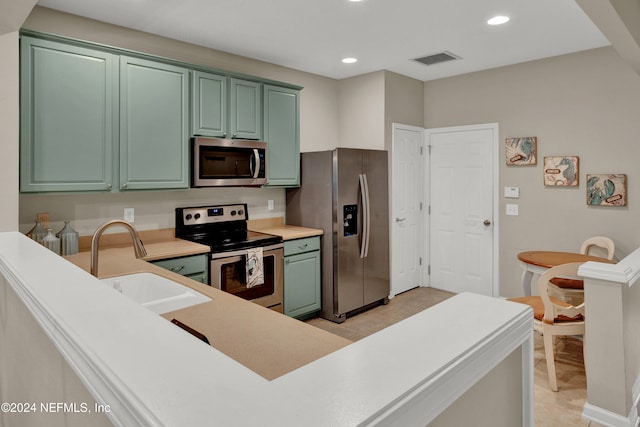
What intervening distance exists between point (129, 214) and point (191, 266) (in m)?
0.74

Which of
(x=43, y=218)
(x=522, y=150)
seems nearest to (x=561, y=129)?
(x=522, y=150)

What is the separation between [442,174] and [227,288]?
3.04 metres

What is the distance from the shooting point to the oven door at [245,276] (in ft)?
10.6

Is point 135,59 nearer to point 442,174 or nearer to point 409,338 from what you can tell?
point 409,338

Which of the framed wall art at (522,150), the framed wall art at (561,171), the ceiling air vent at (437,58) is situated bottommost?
the framed wall art at (561,171)

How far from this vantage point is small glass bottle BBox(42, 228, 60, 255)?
263cm

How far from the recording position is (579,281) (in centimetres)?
307

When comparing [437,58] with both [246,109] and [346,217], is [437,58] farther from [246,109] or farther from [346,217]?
[246,109]

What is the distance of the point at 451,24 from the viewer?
3234 mm

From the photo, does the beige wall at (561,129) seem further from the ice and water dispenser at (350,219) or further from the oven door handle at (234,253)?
the oven door handle at (234,253)

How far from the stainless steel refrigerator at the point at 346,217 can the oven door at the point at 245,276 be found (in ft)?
1.90

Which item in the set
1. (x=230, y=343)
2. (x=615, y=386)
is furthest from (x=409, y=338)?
(x=615, y=386)

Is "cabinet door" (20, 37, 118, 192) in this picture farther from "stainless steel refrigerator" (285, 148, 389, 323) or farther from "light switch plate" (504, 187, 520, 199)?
"light switch plate" (504, 187, 520, 199)

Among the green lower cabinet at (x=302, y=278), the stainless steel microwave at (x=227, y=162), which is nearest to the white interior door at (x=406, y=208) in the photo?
the green lower cabinet at (x=302, y=278)
